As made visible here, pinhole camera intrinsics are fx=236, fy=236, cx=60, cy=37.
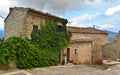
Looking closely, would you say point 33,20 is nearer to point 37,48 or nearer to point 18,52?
point 37,48

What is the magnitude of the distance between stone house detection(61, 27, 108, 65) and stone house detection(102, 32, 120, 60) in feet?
4.17

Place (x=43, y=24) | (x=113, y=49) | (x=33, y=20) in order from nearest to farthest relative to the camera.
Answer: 1. (x=33, y=20)
2. (x=43, y=24)
3. (x=113, y=49)

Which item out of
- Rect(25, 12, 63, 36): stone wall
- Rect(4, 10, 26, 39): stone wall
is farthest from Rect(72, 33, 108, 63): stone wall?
Rect(4, 10, 26, 39): stone wall

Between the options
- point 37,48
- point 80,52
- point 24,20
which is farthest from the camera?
point 80,52

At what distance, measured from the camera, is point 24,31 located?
22844 mm

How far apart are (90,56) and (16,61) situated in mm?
15298

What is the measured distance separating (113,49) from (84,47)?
38.0 ft

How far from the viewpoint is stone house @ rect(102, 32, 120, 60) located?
136 feet

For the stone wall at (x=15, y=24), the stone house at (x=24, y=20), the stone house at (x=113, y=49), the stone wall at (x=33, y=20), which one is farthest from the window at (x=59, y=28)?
the stone house at (x=113, y=49)

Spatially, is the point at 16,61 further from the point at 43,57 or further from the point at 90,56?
the point at 90,56

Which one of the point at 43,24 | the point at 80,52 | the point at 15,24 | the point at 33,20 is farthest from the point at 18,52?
the point at 80,52

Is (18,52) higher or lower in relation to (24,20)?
lower

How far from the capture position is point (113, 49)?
4212cm

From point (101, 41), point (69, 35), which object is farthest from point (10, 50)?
point (101, 41)
